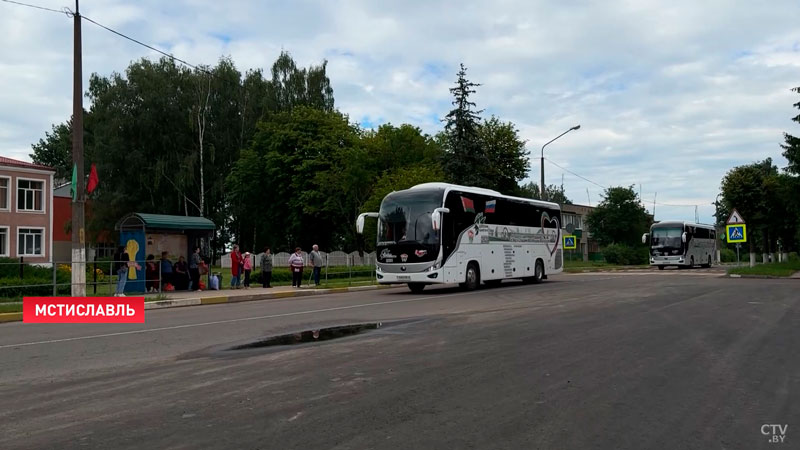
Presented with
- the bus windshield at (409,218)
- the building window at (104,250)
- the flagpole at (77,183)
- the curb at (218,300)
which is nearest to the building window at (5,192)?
the building window at (104,250)

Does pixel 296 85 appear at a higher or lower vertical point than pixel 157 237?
higher

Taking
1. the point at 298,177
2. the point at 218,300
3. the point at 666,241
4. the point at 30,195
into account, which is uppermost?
the point at 298,177

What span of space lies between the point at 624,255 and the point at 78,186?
51.8 metres

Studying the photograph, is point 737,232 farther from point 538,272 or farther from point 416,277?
point 416,277

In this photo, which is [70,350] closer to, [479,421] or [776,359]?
[479,421]

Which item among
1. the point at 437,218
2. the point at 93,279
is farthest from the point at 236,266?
the point at 437,218

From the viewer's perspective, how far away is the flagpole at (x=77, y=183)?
19.2 m

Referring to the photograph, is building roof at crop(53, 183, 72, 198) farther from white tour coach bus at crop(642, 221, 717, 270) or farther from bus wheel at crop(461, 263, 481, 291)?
bus wheel at crop(461, 263, 481, 291)

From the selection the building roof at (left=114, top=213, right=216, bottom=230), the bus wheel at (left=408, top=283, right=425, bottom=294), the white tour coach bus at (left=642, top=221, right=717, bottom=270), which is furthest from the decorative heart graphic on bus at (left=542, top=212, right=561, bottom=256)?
the white tour coach bus at (left=642, top=221, right=717, bottom=270)

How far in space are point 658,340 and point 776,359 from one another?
1.89 m

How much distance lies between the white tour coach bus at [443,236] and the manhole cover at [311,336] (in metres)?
9.25

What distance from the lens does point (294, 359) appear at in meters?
8.91

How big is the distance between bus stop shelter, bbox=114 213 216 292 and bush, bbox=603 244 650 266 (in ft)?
149

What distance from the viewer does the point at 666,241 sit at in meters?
48.4
